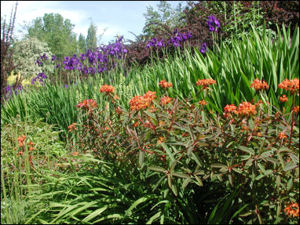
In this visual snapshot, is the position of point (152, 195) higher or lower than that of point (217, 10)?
lower

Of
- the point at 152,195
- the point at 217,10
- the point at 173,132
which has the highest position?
the point at 217,10

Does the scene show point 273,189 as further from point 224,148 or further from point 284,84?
point 284,84

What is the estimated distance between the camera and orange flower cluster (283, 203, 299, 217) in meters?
1.77

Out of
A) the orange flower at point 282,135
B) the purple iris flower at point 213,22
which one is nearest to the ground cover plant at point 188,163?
the orange flower at point 282,135

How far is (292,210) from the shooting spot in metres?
1.78

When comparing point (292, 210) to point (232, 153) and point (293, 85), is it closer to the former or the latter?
point (232, 153)

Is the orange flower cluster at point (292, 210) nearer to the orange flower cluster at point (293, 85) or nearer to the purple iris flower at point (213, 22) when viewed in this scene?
the orange flower cluster at point (293, 85)

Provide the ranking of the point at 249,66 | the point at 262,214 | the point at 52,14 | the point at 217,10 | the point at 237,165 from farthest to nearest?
the point at 52,14, the point at 217,10, the point at 249,66, the point at 262,214, the point at 237,165

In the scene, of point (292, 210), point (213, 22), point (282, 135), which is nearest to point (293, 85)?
point (282, 135)

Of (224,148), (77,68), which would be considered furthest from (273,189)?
(77,68)

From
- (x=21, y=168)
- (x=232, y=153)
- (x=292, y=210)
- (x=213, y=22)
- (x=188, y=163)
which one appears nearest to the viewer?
(x=292, y=210)

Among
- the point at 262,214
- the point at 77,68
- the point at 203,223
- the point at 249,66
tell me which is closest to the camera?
the point at 262,214

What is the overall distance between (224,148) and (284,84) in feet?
1.73

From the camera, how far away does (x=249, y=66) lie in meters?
3.15
